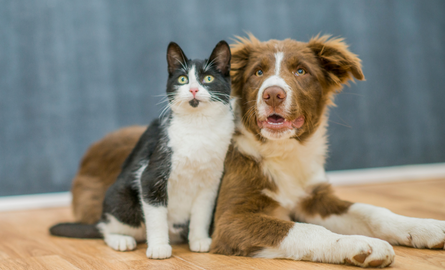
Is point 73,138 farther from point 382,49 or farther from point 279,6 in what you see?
A: point 382,49

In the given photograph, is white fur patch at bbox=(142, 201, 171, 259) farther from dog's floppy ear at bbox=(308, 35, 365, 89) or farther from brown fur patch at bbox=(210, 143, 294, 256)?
dog's floppy ear at bbox=(308, 35, 365, 89)

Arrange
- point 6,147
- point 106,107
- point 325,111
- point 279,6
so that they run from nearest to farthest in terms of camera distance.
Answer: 1. point 325,111
2. point 6,147
3. point 106,107
4. point 279,6

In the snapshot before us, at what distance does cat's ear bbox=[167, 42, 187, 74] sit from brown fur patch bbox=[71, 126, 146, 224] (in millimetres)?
691

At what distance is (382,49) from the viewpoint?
359cm

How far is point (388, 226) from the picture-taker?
1.49 metres

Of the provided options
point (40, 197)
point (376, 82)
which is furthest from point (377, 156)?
point (40, 197)

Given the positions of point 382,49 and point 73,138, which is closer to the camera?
point 73,138

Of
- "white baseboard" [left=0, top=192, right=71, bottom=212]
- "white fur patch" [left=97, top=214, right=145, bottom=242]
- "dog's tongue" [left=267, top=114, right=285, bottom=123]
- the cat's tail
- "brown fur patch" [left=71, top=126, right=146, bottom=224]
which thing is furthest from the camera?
"white baseboard" [left=0, top=192, right=71, bottom=212]

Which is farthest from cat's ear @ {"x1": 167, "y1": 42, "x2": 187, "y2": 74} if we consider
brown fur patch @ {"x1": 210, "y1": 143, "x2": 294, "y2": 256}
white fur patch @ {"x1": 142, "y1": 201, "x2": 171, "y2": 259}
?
white fur patch @ {"x1": 142, "y1": 201, "x2": 171, "y2": 259}

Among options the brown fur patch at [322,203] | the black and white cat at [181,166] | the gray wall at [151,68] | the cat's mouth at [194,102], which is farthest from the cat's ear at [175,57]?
the gray wall at [151,68]

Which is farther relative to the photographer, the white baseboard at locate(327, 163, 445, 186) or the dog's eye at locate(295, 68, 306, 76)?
the white baseboard at locate(327, 163, 445, 186)

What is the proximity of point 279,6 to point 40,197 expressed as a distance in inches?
94.9

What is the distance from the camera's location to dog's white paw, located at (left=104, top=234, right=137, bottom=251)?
1.55 meters

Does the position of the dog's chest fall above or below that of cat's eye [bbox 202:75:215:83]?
below
